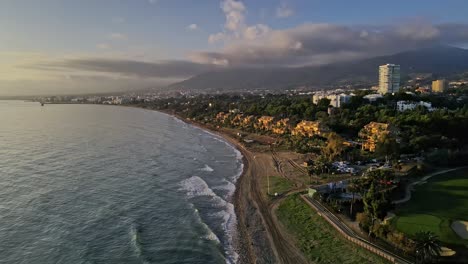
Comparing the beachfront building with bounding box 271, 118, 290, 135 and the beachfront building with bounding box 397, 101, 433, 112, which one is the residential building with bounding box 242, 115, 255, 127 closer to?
the beachfront building with bounding box 271, 118, 290, 135

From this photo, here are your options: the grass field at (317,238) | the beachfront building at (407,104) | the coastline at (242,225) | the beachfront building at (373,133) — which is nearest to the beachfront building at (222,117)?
the beachfront building at (407,104)

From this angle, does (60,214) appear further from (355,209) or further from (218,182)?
(355,209)

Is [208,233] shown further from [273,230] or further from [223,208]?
[223,208]

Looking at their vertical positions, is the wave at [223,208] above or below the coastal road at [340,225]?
below

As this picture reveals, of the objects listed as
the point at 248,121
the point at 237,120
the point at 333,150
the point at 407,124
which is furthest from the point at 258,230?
the point at 237,120

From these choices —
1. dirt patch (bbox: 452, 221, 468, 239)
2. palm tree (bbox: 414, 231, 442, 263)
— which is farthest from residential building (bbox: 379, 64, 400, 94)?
palm tree (bbox: 414, 231, 442, 263)

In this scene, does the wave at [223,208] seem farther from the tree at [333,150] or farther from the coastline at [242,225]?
the tree at [333,150]

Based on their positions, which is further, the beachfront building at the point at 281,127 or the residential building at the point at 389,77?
the residential building at the point at 389,77
